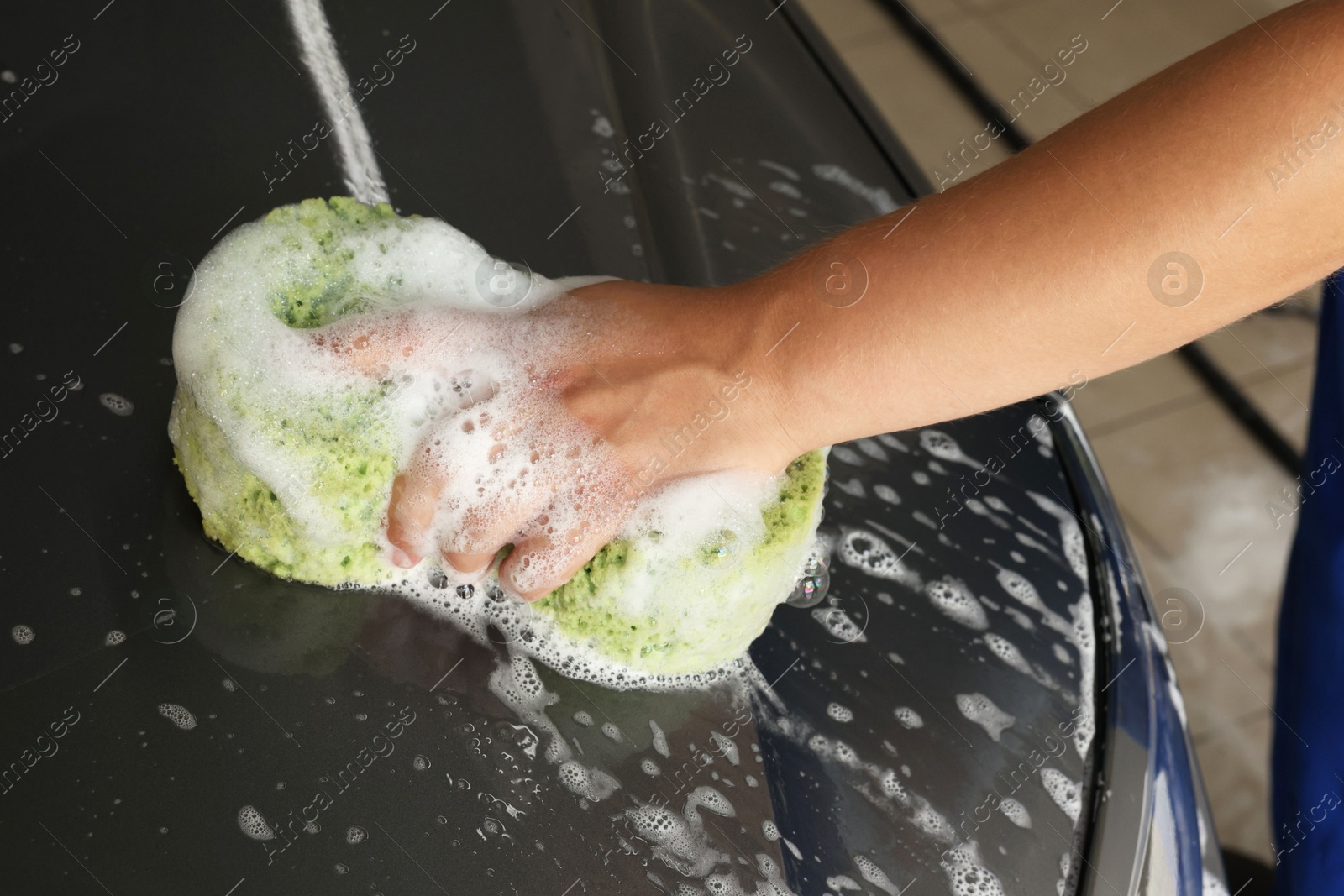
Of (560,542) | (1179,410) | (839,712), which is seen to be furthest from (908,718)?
(1179,410)

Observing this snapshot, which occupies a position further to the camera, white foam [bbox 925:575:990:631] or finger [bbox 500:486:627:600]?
white foam [bbox 925:575:990:631]

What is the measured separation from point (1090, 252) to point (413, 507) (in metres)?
0.39

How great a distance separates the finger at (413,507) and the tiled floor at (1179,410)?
97 cm

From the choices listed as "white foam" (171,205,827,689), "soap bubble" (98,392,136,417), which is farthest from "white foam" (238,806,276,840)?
"soap bubble" (98,392,136,417)

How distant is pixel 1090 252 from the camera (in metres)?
0.50

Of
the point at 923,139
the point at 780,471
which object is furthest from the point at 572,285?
the point at 923,139

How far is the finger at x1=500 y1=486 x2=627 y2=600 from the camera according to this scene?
589mm

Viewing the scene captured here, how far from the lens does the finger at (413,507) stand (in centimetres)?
59

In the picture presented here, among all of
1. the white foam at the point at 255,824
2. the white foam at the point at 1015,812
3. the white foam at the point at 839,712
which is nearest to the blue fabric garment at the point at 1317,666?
the white foam at the point at 1015,812

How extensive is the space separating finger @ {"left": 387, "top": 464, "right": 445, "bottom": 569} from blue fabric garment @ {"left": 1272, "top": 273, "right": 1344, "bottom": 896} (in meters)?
0.68

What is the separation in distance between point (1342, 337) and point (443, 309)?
0.73m

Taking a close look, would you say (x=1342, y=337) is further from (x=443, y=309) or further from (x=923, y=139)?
(x=923, y=139)

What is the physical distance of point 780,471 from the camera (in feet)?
2.08

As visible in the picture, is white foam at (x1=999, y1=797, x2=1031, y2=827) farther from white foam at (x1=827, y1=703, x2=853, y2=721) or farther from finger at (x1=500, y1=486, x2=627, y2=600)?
finger at (x1=500, y1=486, x2=627, y2=600)
